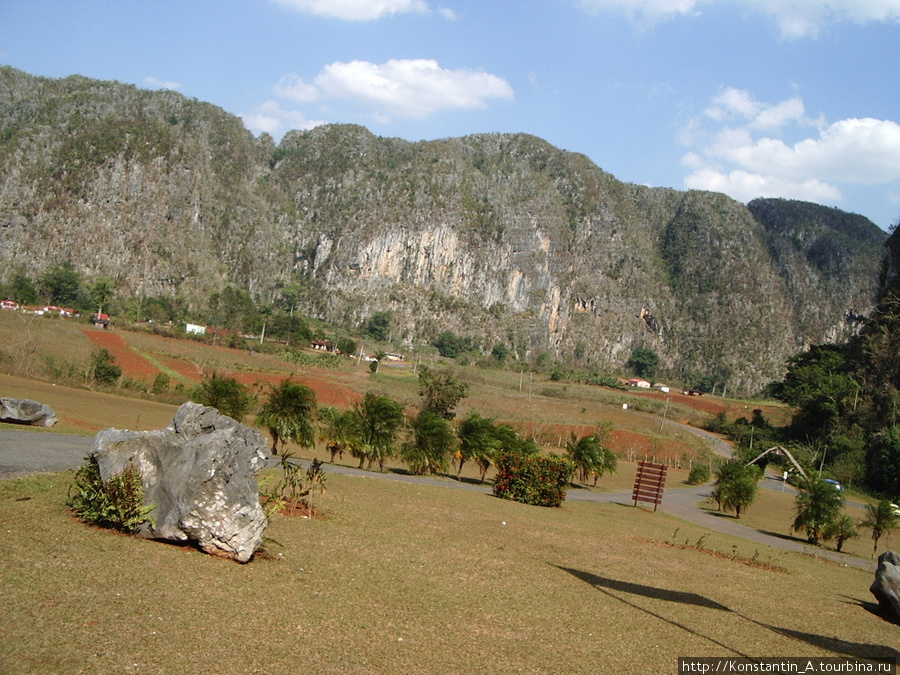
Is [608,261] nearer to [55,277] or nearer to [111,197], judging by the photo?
[111,197]

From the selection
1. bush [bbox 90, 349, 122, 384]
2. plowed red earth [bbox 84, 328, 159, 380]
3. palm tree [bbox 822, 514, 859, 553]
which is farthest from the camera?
plowed red earth [bbox 84, 328, 159, 380]

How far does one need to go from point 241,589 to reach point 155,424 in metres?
18.0

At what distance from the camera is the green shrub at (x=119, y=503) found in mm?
7422

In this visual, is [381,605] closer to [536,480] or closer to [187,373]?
[536,480]

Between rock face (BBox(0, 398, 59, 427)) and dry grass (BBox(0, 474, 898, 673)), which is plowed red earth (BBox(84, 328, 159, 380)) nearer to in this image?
rock face (BBox(0, 398, 59, 427))

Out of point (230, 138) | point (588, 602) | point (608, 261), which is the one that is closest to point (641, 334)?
point (608, 261)

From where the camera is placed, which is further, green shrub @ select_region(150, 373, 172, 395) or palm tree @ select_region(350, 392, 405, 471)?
green shrub @ select_region(150, 373, 172, 395)

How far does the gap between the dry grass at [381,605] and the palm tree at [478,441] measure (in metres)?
11.3

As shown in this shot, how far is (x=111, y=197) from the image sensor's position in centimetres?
13825

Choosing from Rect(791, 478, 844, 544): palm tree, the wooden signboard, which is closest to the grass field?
Rect(791, 478, 844, 544): palm tree

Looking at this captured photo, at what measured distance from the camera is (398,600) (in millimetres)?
6980

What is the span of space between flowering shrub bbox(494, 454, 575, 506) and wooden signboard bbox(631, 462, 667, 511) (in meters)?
4.20

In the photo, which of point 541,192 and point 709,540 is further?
point 541,192

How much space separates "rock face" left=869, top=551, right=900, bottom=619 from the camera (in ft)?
32.0
